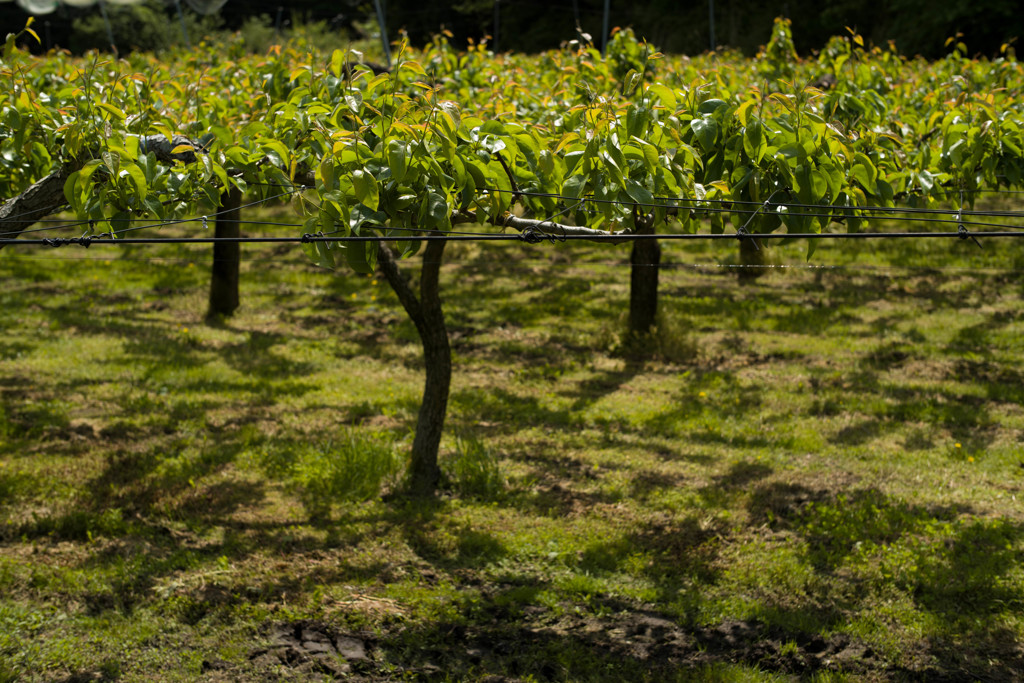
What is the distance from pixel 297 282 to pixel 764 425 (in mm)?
8712

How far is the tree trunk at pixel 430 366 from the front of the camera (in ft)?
23.1

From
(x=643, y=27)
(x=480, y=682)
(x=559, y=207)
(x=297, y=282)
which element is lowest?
(x=480, y=682)

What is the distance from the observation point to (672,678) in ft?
16.6

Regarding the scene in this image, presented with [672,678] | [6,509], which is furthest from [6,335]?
[672,678]

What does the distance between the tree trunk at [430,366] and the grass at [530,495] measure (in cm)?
26

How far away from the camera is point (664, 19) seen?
38219 millimetres

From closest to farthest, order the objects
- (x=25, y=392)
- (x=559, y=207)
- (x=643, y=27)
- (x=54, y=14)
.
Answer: (x=559, y=207) < (x=25, y=392) < (x=643, y=27) < (x=54, y=14)

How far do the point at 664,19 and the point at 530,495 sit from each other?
35.2 meters

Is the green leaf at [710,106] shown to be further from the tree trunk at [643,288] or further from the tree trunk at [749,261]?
the tree trunk at [749,261]

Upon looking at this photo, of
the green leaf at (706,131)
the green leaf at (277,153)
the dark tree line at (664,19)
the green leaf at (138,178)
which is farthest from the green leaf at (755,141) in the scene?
the dark tree line at (664,19)

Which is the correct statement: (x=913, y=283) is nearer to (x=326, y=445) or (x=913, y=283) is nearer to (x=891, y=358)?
(x=891, y=358)

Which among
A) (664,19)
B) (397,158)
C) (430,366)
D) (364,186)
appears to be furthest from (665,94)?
(664,19)

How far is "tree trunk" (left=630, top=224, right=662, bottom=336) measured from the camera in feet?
35.0

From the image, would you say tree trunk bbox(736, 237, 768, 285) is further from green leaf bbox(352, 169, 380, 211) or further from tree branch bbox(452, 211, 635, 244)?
green leaf bbox(352, 169, 380, 211)
